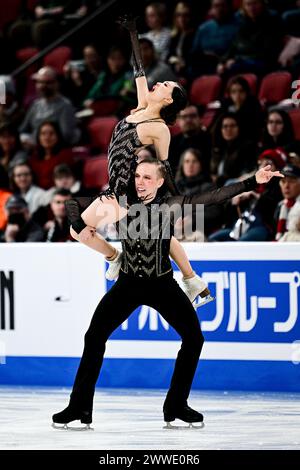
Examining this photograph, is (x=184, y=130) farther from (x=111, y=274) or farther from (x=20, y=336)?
(x=111, y=274)

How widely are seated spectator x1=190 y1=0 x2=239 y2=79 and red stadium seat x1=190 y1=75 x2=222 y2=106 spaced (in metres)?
0.16

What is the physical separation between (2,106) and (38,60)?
0.62 meters

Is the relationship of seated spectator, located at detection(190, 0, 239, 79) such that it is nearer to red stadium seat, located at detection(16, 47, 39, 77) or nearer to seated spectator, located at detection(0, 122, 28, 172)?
seated spectator, located at detection(0, 122, 28, 172)

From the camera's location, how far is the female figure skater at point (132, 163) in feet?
21.6

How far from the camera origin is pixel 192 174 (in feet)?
32.7

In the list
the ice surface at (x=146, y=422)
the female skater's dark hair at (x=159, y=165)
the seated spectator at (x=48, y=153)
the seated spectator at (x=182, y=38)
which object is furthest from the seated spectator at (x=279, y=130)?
the female skater's dark hair at (x=159, y=165)

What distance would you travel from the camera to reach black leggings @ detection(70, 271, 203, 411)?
21.1 ft

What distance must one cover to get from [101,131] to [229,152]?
209cm

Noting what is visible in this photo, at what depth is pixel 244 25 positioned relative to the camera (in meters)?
11.5

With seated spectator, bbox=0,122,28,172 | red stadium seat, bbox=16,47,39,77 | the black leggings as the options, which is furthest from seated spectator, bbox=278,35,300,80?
the black leggings

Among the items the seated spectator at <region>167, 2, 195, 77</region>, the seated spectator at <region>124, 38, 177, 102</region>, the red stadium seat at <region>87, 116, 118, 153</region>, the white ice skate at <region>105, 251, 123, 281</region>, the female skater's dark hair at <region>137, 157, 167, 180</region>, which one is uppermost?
the seated spectator at <region>167, 2, 195, 77</region>

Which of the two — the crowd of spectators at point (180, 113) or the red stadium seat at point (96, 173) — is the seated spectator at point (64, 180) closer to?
the crowd of spectators at point (180, 113)

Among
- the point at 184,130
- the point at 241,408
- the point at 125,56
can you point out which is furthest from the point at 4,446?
the point at 125,56

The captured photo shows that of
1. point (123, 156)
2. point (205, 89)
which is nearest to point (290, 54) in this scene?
point (205, 89)
